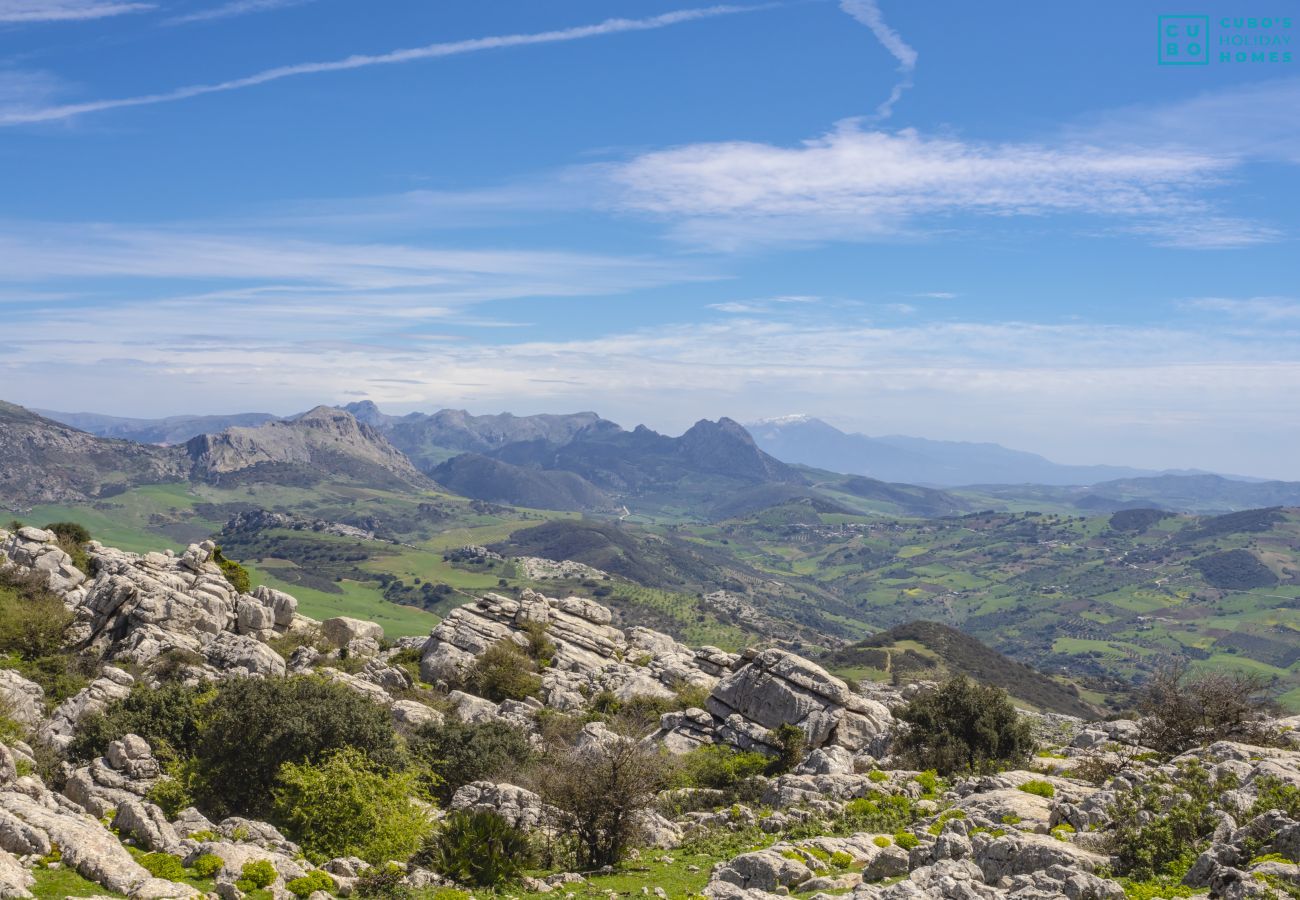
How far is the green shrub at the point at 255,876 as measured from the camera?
27828mm

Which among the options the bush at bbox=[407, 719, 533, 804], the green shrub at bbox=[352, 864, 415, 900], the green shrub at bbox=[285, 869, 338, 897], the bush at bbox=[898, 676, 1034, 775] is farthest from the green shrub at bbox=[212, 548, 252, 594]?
the bush at bbox=[898, 676, 1034, 775]

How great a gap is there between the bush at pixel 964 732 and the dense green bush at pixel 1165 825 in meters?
21.7

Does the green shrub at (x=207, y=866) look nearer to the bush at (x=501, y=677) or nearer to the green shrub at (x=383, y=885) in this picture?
the green shrub at (x=383, y=885)

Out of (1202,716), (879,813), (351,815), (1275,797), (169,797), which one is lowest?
(169,797)

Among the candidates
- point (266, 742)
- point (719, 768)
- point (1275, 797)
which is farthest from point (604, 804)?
point (1275, 797)

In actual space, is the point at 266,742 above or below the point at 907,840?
below

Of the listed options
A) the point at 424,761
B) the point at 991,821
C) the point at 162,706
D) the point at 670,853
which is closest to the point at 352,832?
the point at 424,761

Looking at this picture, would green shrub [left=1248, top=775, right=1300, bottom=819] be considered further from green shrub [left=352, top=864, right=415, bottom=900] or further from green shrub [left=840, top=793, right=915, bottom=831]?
green shrub [left=352, top=864, right=415, bottom=900]

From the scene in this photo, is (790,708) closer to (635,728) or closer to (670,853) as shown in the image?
(635,728)

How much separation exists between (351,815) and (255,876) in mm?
7843

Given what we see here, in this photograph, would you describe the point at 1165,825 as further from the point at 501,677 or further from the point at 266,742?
the point at 501,677

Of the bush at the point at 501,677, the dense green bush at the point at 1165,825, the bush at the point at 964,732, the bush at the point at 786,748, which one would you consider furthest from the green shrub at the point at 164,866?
the bush at the point at 501,677

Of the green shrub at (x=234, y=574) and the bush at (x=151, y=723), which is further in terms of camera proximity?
the green shrub at (x=234, y=574)

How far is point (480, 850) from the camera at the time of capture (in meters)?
33.0
